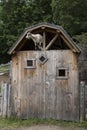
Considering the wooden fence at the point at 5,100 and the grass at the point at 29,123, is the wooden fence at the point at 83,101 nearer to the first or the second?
the grass at the point at 29,123

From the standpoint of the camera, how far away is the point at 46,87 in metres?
11.6

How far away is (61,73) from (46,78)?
0.58 meters

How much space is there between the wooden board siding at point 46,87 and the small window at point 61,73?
11cm

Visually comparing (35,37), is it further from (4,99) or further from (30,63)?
(4,99)

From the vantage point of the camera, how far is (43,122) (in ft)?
37.4

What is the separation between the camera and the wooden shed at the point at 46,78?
37.5ft

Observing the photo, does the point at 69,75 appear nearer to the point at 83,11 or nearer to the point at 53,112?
the point at 53,112

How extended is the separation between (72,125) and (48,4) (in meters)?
34.4

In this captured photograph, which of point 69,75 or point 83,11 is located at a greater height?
point 83,11

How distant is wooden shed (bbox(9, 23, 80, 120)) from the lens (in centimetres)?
1143

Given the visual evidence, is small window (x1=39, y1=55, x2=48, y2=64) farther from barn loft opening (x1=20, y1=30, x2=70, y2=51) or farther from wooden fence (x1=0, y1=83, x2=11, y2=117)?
wooden fence (x1=0, y1=83, x2=11, y2=117)

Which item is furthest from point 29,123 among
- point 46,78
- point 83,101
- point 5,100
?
point 83,101

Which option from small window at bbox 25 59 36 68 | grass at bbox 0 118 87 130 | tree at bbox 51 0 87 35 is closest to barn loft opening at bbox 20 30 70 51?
small window at bbox 25 59 36 68

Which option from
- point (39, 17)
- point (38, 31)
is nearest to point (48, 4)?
point (39, 17)
